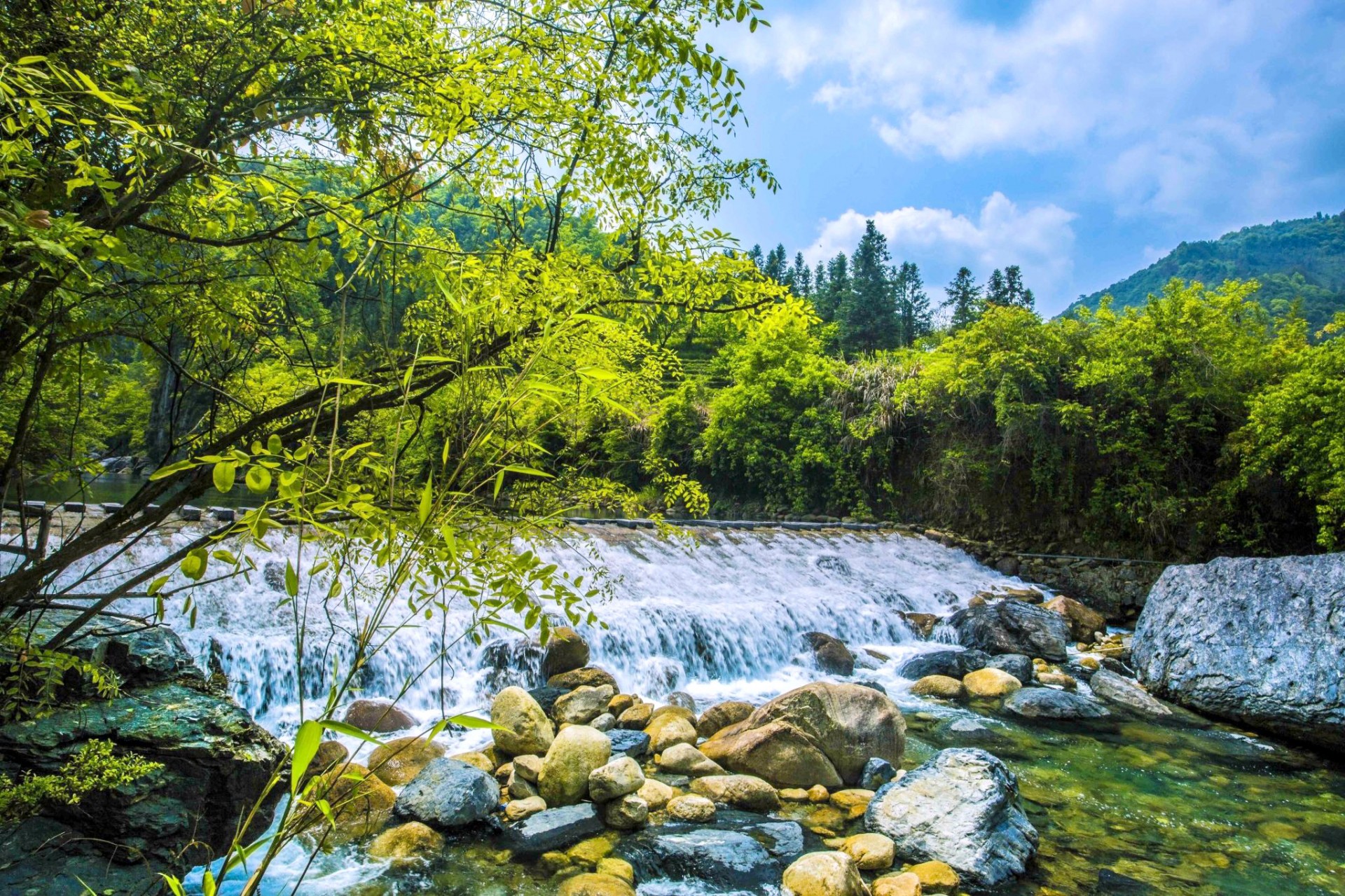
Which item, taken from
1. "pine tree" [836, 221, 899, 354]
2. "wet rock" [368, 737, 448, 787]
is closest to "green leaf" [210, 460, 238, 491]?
"wet rock" [368, 737, 448, 787]

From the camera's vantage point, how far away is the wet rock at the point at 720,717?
19.8 ft

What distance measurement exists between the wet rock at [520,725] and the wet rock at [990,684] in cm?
475

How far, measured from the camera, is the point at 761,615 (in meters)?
8.99

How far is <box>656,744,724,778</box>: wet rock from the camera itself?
5.23 m

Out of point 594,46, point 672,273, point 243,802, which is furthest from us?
point 243,802

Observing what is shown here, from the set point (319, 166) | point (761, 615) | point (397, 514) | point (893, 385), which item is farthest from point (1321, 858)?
point (893, 385)

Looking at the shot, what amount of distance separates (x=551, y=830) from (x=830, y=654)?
188 inches

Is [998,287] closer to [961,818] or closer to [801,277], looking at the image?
[801,277]

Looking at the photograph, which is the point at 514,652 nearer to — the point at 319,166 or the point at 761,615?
the point at 761,615

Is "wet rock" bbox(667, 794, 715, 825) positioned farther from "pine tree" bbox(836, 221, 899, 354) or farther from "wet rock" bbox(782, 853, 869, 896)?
"pine tree" bbox(836, 221, 899, 354)

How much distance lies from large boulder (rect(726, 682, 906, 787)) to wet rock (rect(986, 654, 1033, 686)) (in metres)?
3.12

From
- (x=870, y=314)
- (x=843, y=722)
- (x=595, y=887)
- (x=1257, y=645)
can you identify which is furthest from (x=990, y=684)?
(x=870, y=314)

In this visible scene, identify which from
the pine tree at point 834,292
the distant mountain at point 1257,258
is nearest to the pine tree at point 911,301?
the pine tree at point 834,292

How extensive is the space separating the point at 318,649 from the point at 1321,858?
7.52m
